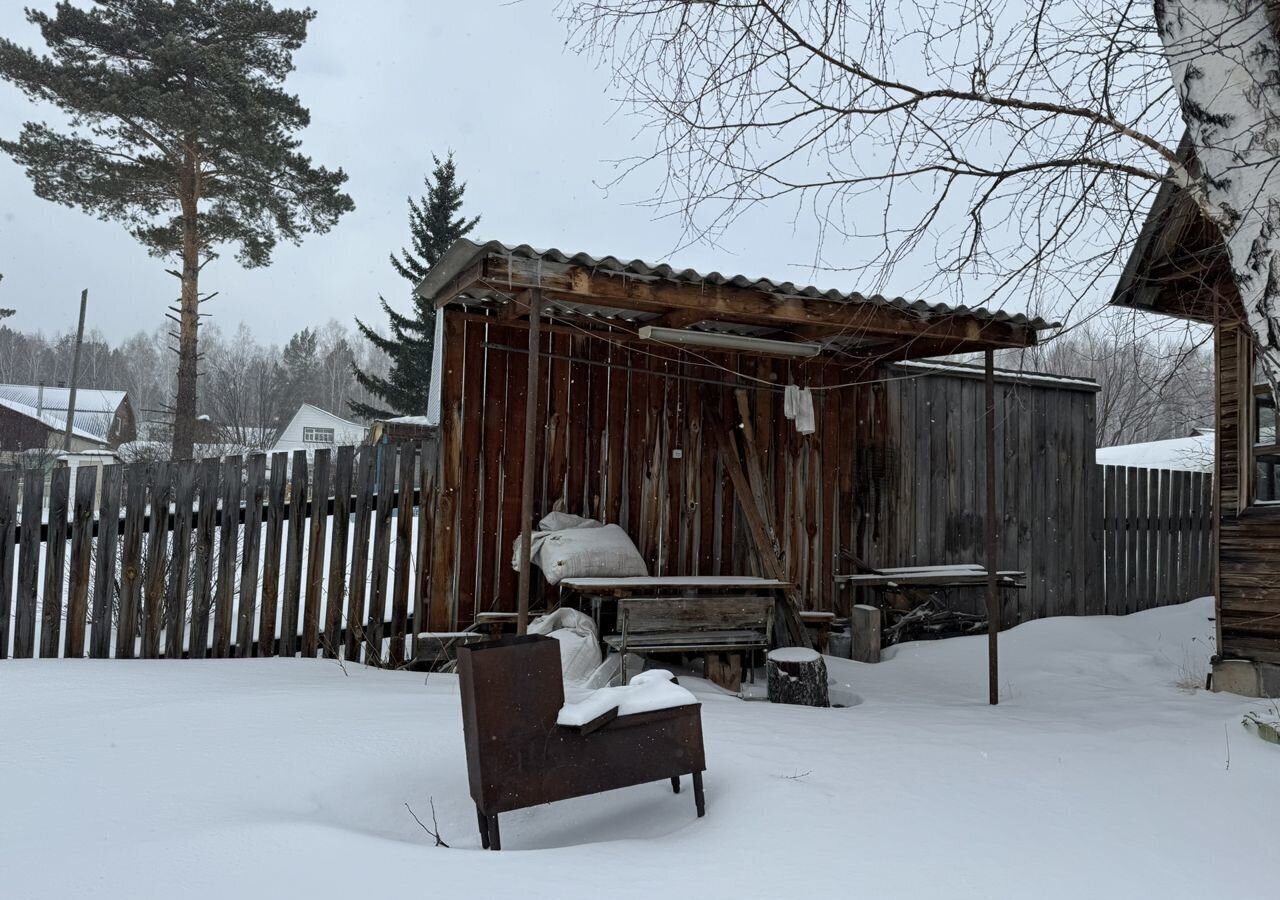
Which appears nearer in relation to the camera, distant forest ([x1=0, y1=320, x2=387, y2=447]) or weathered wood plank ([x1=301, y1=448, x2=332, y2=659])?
weathered wood plank ([x1=301, y1=448, x2=332, y2=659])

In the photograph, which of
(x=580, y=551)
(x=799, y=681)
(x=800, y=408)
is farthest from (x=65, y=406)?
(x=799, y=681)

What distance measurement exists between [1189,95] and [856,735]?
3.06 metres

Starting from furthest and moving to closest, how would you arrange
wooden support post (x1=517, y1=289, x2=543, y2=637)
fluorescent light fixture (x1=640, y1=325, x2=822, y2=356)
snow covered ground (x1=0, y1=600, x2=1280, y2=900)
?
1. fluorescent light fixture (x1=640, y1=325, x2=822, y2=356)
2. wooden support post (x1=517, y1=289, x2=543, y2=637)
3. snow covered ground (x1=0, y1=600, x2=1280, y2=900)

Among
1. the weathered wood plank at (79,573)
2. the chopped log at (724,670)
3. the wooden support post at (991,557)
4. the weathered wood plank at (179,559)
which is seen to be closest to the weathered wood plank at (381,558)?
the weathered wood plank at (179,559)

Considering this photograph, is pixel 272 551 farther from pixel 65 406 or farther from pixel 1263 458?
pixel 65 406

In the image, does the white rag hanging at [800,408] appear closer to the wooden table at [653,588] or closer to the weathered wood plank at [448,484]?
the wooden table at [653,588]

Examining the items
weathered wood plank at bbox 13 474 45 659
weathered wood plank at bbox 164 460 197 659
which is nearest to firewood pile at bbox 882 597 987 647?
weathered wood plank at bbox 164 460 197 659

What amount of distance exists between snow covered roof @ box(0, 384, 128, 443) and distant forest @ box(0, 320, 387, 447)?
1833mm

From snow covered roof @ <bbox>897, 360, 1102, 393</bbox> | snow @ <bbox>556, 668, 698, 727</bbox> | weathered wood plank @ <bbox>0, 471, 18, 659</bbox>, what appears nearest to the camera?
snow @ <bbox>556, 668, 698, 727</bbox>

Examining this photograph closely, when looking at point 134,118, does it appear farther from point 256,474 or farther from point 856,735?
point 856,735

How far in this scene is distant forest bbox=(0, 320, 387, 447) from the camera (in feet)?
157

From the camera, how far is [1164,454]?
22.8 meters

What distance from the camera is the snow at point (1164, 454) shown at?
67.5 feet

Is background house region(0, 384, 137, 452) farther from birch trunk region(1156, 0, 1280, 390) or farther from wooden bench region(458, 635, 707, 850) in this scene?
birch trunk region(1156, 0, 1280, 390)
